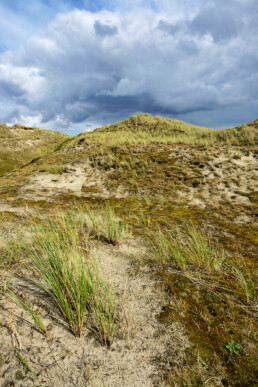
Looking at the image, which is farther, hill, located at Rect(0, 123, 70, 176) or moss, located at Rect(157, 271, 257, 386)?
hill, located at Rect(0, 123, 70, 176)

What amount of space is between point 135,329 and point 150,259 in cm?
142

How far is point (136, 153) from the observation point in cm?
1146

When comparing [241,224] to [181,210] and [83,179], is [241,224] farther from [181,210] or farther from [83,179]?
[83,179]

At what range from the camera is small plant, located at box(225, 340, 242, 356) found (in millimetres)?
1820

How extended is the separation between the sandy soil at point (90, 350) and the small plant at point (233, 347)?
1.35ft

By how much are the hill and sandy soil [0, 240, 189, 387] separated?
26793mm

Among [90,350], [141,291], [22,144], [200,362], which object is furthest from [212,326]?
[22,144]

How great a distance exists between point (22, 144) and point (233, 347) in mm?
40553

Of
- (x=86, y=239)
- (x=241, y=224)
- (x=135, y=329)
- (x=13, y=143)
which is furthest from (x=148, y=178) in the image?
(x=13, y=143)

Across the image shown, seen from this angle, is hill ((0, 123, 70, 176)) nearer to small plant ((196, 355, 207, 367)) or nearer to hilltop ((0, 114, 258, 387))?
hilltop ((0, 114, 258, 387))

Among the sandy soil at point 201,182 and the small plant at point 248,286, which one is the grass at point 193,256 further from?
the sandy soil at point 201,182

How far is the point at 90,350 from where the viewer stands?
1.81 metres

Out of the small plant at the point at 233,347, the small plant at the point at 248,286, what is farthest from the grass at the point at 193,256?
the small plant at the point at 233,347

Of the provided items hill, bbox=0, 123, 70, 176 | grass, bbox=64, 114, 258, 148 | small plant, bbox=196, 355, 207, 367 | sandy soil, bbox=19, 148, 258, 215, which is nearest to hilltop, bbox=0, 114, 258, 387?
small plant, bbox=196, 355, 207, 367
